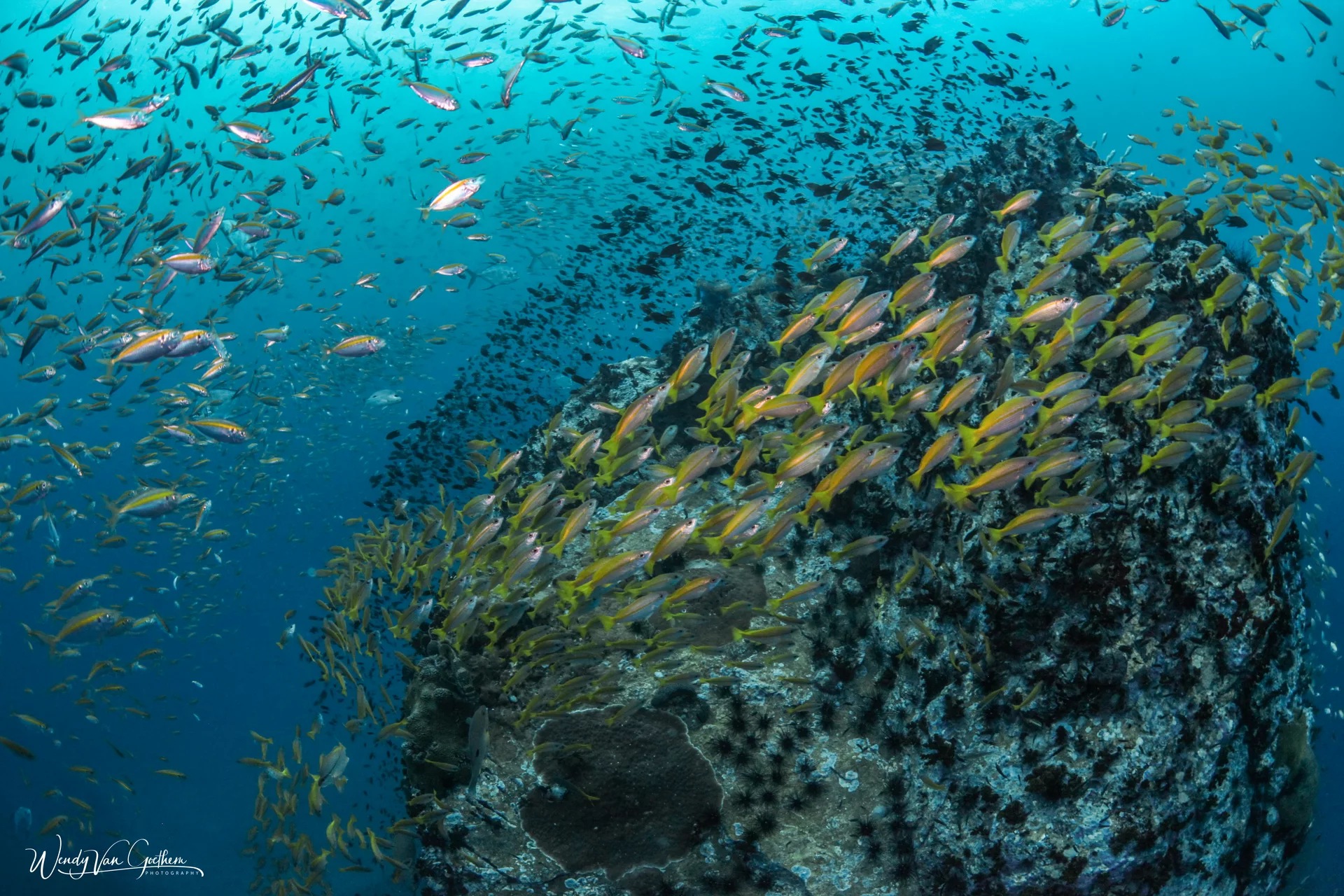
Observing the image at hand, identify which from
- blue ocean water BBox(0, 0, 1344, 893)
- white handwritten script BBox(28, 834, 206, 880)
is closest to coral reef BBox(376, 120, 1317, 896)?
blue ocean water BBox(0, 0, 1344, 893)

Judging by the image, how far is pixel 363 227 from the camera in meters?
39.7

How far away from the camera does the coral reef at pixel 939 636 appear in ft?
15.0

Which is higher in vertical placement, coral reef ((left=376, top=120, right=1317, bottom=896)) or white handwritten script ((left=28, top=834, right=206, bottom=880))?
coral reef ((left=376, top=120, right=1317, bottom=896))

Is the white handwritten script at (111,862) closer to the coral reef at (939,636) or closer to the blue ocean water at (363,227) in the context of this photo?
the blue ocean water at (363,227)

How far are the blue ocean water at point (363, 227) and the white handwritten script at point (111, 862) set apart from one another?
2.78ft

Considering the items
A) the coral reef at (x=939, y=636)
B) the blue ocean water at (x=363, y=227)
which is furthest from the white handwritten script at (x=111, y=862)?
the coral reef at (x=939, y=636)

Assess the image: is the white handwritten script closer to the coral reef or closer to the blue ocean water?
the blue ocean water

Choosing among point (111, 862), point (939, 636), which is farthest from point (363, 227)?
point (939, 636)

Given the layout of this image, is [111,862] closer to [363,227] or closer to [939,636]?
[939,636]

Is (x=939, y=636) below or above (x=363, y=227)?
above

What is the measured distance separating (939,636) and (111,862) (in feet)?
42.7

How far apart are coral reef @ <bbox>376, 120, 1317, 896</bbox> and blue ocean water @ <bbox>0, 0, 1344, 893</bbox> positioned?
3.77m

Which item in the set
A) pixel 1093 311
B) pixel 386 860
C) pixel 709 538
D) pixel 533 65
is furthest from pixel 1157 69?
pixel 386 860

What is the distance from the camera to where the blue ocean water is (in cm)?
1035
